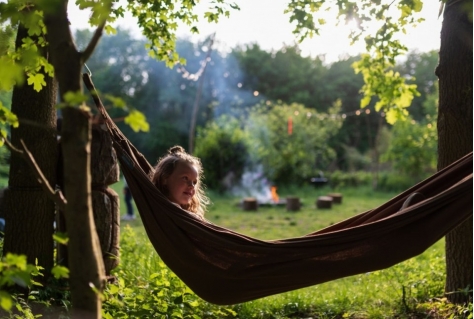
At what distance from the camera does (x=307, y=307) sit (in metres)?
3.25

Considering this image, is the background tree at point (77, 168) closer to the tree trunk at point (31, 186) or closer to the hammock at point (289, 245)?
the hammock at point (289, 245)

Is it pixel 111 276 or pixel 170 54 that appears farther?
pixel 170 54

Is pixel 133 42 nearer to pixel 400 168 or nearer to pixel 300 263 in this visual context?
pixel 400 168

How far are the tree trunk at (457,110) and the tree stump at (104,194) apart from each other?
167 cm

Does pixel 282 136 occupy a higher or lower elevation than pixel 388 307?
higher

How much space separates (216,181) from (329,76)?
33.4ft

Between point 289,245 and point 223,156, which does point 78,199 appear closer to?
point 289,245

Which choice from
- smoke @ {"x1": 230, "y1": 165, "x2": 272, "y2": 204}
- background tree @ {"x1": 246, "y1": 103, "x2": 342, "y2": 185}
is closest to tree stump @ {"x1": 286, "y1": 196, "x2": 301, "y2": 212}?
smoke @ {"x1": 230, "y1": 165, "x2": 272, "y2": 204}

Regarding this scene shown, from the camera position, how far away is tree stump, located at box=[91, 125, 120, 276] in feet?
9.52

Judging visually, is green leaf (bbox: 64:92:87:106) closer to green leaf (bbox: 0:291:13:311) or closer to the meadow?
green leaf (bbox: 0:291:13:311)

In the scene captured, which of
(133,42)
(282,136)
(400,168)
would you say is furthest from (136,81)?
(400,168)

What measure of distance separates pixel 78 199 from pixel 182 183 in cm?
125

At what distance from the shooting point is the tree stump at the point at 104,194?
9.52 feet

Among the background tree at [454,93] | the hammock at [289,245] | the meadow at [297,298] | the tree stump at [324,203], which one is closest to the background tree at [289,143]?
the tree stump at [324,203]
